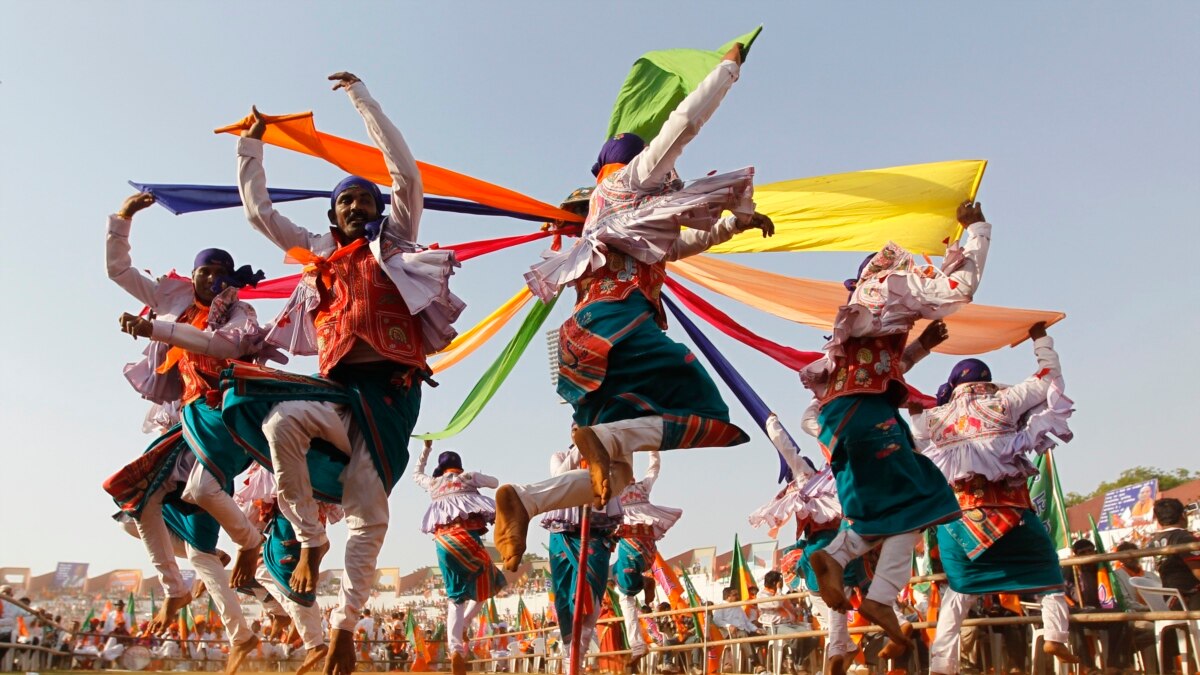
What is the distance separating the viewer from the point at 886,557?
4578 millimetres

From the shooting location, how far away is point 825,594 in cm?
439

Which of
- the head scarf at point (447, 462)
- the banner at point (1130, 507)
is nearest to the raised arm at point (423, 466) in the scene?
the head scarf at point (447, 462)

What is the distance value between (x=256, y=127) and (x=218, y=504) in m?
2.07

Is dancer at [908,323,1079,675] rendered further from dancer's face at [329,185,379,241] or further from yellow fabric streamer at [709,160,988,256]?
dancer's face at [329,185,379,241]

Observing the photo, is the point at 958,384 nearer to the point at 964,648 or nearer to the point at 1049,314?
the point at 1049,314

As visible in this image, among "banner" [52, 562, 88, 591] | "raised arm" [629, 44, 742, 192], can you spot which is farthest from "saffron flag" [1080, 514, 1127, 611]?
"banner" [52, 562, 88, 591]

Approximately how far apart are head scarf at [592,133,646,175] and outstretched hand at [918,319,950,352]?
6.11 ft

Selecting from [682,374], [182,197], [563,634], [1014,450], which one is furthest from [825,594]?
[182,197]

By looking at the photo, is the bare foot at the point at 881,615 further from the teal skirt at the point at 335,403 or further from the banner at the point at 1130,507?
the banner at the point at 1130,507

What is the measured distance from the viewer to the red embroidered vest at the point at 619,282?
181 inches

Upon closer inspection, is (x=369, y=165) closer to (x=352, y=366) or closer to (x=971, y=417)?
(x=352, y=366)

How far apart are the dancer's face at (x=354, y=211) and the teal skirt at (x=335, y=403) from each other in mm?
749

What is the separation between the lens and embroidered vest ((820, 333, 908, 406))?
16.3ft

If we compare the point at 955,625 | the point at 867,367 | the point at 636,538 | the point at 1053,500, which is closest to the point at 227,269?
the point at 867,367
